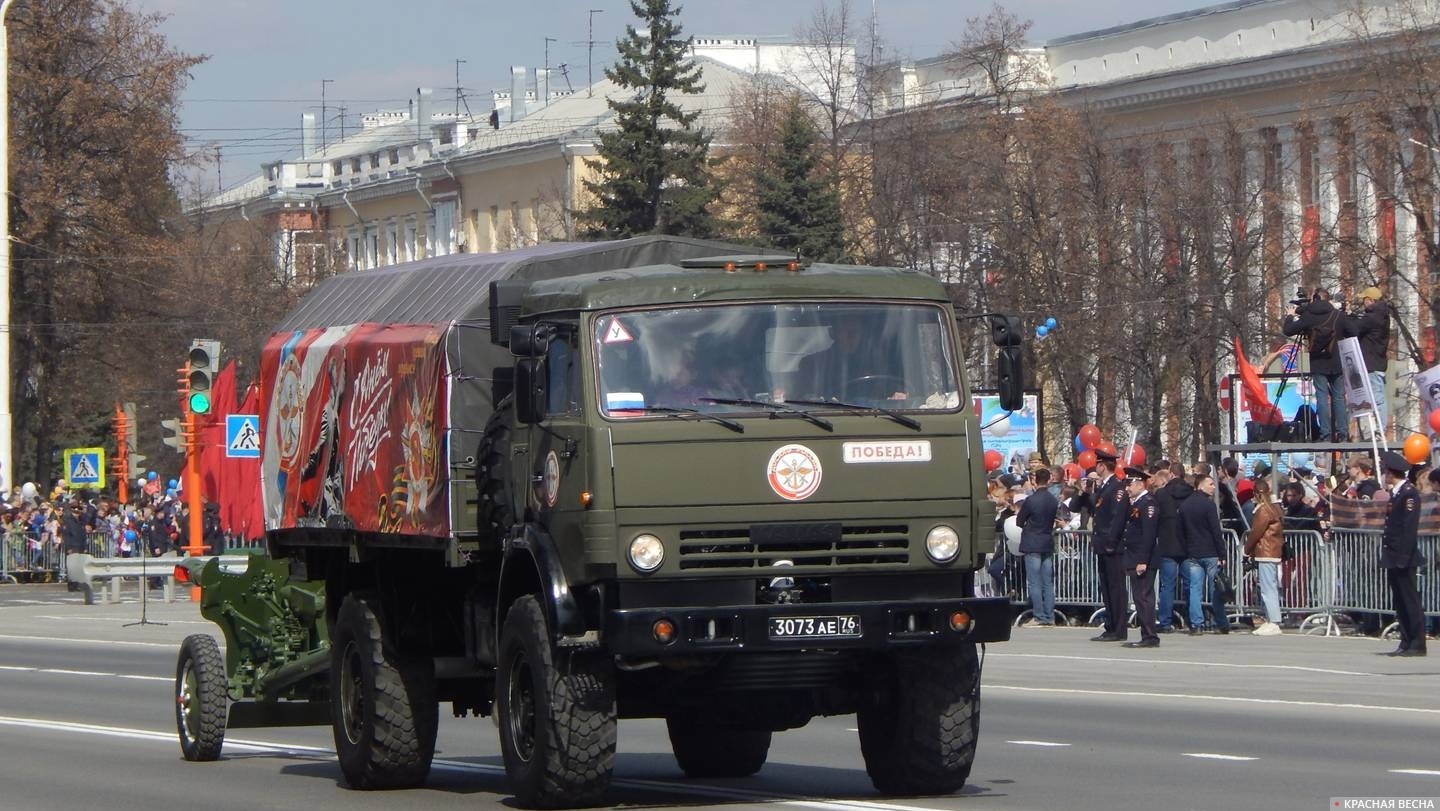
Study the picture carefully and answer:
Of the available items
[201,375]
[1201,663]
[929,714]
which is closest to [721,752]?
[929,714]

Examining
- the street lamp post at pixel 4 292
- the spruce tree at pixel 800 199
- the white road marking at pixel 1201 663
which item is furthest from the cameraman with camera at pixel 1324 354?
the spruce tree at pixel 800 199

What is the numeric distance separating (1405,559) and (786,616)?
41.7ft

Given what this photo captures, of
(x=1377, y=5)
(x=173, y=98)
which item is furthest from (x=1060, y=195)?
(x=173, y=98)

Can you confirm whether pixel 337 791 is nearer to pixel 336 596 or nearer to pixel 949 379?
pixel 336 596

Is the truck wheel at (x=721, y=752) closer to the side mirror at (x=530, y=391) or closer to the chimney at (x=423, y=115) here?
the side mirror at (x=530, y=391)

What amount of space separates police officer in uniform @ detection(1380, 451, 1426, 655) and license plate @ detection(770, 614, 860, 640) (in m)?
12.5

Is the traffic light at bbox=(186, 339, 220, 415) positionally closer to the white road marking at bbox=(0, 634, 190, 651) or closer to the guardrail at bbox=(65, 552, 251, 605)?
the white road marking at bbox=(0, 634, 190, 651)

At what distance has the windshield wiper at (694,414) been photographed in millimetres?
11500

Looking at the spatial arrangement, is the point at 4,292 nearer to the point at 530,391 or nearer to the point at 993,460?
the point at 993,460

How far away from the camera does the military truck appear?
11.4m

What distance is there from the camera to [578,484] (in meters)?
11.5

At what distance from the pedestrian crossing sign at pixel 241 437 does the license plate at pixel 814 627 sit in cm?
1861

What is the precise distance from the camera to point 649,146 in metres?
64.8

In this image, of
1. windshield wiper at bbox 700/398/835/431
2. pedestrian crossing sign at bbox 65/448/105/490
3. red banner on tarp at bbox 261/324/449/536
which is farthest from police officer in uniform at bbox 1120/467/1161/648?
pedestrian crossing sign at bbox 65/448/105/490
